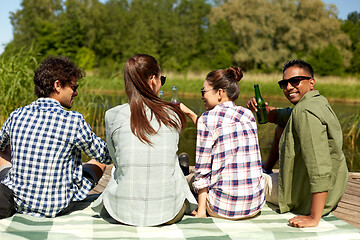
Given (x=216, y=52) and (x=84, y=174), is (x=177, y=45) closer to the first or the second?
(x=216, y=52)

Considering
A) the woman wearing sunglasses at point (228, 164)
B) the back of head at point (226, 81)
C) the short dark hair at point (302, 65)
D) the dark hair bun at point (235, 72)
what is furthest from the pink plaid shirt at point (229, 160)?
the short dark hair at point (302, 65)

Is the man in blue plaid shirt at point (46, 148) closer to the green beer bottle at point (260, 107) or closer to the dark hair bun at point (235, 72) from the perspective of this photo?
the dark hair bun at point (235, 72)

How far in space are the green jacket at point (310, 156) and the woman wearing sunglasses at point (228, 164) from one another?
21 centimetres

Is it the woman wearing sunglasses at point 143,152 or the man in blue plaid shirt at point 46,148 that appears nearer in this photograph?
the woman wearing sunglasses at point 143,152

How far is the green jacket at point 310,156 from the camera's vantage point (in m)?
2.15

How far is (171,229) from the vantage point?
210 cm

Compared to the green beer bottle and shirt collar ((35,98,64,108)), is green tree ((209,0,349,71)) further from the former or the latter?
shirt collar ((35,98,64,108))

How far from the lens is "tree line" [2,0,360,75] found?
28.1 meters

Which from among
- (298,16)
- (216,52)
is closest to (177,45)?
(216,52)

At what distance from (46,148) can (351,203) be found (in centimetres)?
225

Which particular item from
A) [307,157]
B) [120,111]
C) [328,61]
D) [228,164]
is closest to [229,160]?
[228,164]

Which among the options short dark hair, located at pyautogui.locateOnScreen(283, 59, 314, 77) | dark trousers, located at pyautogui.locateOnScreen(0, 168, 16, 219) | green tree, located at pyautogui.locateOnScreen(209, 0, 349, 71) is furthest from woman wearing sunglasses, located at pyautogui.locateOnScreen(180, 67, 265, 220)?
green tree, located at pyautogui.locateOnScreen(209, 0, 349, 71)

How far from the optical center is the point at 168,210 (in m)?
2.12

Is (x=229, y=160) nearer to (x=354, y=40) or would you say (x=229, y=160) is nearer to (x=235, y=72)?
(x=235, y=72)
